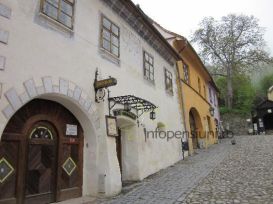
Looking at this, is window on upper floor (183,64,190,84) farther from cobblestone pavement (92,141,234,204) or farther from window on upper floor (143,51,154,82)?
cobblestone pavement (92,141,234,204)

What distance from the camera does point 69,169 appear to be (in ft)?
23.7

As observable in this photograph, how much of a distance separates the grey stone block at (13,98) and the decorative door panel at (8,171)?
2.65 ft

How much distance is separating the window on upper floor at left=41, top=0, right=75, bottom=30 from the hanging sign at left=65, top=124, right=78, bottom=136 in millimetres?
2428

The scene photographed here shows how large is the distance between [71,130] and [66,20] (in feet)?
8.87

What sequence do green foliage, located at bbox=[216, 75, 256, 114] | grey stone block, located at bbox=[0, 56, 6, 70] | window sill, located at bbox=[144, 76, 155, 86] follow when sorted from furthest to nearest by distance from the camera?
1. green foliage, located at bbox=[216, 75, 256, 114]
2. window sill, located at bbox=[144, 76, 155, 86]
3. grey stone block, located at bbox=[0, 56, 6, 70]

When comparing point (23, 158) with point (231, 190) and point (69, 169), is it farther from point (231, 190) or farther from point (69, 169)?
point (231, 190)

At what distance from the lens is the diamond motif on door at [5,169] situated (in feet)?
18.1

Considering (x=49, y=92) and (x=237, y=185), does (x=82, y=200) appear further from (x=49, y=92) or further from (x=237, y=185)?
(x=237, y=185)

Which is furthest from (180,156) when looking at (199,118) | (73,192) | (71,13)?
(71,13)

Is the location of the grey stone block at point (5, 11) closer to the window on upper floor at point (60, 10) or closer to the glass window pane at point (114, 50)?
the window on upper floor at point (60, 10)

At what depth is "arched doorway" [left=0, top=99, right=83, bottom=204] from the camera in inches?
226

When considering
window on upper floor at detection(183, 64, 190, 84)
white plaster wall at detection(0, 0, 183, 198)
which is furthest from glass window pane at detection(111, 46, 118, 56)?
window on upper floor at detection(183, 64, 190, 84)

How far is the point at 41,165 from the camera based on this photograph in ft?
21.2

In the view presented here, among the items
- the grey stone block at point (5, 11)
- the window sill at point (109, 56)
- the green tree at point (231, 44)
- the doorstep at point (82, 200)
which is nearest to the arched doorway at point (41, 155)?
the doorstep at point (82, 200)
